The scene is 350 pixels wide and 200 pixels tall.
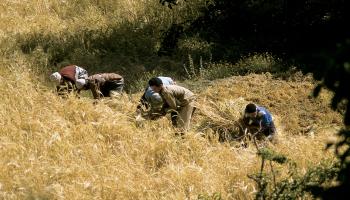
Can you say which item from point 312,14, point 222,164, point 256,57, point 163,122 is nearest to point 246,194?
point 222,164

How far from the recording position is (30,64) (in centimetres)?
930

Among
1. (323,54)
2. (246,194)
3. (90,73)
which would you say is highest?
(323,54)

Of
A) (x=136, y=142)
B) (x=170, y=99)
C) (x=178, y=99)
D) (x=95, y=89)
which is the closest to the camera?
(x=136, y=142)

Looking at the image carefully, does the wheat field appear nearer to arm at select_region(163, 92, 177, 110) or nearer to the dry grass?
the dry grass

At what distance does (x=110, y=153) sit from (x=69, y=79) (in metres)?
2.13

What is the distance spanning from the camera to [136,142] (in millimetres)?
6004

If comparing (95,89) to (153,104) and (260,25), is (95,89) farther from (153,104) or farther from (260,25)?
(260,25)

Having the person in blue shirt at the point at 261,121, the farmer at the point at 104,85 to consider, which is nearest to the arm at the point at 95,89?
the farmer at the point at 104,85

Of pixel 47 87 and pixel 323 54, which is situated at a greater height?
pixel 323 54

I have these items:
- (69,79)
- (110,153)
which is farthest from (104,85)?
(110,153)

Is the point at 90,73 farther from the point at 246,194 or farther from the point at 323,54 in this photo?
the point at 323,54

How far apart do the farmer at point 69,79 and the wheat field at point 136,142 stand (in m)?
0.31

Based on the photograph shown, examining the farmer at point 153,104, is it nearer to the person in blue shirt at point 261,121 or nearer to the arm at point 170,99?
the arm at point 170,99

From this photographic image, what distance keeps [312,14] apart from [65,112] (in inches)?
224
